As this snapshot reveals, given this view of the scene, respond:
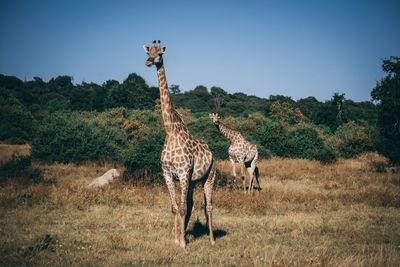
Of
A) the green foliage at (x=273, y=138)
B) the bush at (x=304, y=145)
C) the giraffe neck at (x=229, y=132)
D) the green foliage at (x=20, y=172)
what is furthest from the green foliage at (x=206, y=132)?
the green foliage at (x=20, y=172)

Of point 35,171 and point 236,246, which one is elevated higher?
point 35,171

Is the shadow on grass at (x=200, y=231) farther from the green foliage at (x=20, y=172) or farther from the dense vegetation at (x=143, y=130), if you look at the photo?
the green foliage at (x=20, y=172)

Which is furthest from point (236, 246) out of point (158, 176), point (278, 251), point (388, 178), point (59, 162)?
point (59, 162)

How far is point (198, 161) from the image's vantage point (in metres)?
8.09

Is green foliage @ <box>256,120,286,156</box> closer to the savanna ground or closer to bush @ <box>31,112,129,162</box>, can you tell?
bush @ <box>31,112,129,162</box>

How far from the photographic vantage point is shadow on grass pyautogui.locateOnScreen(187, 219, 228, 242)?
8.76 meters

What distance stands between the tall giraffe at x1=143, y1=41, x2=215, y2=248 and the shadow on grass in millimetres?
796

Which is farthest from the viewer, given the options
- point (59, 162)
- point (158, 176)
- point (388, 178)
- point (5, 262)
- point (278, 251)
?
point (59, 162)

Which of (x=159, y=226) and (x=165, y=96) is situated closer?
(x=165, y=96)

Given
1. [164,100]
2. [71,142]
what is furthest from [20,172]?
[164,100]

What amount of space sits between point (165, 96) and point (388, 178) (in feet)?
47.4

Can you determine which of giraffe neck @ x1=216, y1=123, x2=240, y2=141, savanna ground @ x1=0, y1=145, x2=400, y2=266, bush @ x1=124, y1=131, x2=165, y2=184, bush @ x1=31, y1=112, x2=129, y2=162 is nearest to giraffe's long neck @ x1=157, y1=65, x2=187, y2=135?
savanna ground @ x1=0, y1=145, x2=400, y2=266

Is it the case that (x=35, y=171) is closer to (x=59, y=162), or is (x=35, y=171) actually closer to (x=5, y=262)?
(x=59, y=162)

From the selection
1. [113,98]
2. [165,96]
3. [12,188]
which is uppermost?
[113,98]
